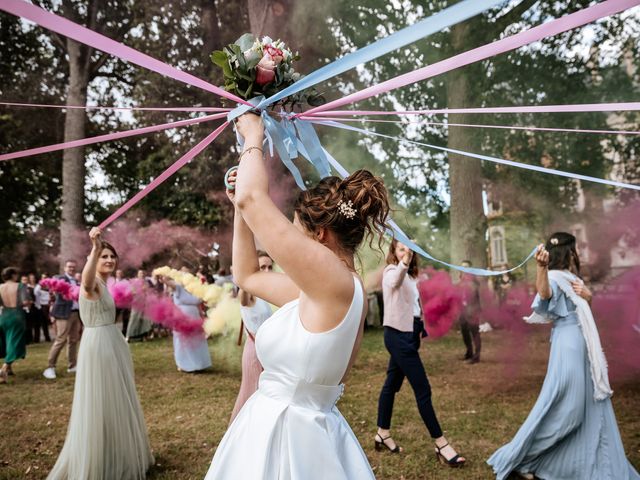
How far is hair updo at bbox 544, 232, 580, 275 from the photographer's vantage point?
15.5 feet

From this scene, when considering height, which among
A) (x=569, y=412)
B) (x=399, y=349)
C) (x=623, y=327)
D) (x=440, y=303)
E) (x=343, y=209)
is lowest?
(x=569, y=412)

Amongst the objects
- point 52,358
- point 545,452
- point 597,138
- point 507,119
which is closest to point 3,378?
point 52,358

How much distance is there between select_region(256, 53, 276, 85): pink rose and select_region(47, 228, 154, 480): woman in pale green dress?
264cm

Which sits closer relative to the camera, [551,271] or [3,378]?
[551,271]

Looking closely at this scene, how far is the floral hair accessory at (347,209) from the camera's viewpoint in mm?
1951

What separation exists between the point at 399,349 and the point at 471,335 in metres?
5.54

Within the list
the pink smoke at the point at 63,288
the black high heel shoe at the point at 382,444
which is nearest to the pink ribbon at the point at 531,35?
the black high heel shoe at the point at 382,444

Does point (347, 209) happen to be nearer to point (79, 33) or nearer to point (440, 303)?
point (79, 33)

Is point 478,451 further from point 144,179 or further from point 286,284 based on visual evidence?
point 144,179

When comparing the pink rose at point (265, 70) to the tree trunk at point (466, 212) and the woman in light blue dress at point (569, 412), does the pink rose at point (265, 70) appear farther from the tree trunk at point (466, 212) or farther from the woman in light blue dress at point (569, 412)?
the tree trunk at point (466, 212)

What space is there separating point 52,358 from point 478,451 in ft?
26.3

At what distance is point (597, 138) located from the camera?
9023 mm

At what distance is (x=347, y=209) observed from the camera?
1951 mm

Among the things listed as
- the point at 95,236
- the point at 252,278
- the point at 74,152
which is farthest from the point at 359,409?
the point at 74,152
